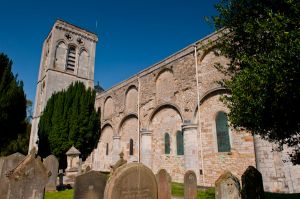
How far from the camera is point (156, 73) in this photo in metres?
17.9

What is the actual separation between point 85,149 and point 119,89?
6945 millimetres

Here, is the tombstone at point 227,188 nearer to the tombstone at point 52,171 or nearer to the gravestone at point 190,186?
the gravestone at point 190,186

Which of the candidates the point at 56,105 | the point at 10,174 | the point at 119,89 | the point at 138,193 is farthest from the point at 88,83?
the point at 138,193

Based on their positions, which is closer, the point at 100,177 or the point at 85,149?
the point at 100,177

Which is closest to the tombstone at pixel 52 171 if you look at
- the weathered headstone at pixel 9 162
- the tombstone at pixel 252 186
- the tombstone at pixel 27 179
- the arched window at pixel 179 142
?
the weathered headstone at pixel 9 162

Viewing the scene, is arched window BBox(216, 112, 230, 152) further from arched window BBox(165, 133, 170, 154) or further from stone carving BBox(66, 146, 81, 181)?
stone carving BBox(66, 146, 81, 181)

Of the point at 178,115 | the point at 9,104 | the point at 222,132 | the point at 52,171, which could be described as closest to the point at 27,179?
the point at 52,171

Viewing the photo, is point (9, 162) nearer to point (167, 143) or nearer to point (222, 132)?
point (167, 143)

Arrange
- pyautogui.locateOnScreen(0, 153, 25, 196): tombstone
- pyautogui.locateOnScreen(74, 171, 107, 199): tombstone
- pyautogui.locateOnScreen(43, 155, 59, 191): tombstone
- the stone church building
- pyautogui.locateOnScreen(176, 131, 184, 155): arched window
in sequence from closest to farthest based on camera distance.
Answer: pyautogui.locateOnScreen(74, 171, 107, 199): tombstone
pyautogui.locateOnScreen(0, 153, 25, 196): tombstone
the stone church building
pyautogui.locateOnScreen(43, 155, 59, 191): tombstone
pyautogui.locateOnScreen(176, 131, 184, 155): arched window

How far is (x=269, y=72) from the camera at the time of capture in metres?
5.34

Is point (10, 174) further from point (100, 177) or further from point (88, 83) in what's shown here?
point (88, 83)

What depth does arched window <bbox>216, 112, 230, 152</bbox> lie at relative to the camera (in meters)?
12.5

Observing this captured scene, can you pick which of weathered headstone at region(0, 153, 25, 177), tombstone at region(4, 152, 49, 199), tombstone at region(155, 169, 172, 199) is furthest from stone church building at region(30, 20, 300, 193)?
weathered headstone at region(0, 153, 25, 177)

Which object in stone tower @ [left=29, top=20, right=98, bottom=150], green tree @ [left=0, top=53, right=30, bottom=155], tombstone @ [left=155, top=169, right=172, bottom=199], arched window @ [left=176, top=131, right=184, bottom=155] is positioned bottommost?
tombstone @ [left=155, top=169, right=172, bottom=199]
